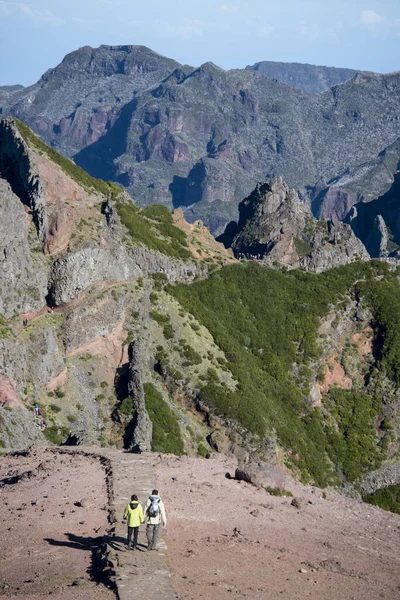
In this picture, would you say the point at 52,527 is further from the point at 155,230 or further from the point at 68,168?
the point at 155,230

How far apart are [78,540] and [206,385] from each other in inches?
1802

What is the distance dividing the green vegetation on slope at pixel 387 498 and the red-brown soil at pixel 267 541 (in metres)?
35.7

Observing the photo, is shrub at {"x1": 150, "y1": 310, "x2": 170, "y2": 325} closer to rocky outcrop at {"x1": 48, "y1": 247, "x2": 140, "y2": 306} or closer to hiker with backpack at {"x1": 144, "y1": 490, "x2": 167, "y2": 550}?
rocky outcrop at {"x1": 48, "y1": 247, "x2": 140, "y2": 306}

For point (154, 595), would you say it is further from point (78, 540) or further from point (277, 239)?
point (277, 239)

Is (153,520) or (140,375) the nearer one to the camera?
(153,520)

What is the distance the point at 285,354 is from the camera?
93250 mm

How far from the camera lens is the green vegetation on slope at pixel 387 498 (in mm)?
80188

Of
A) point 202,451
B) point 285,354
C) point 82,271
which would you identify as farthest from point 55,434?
→ point 285,354

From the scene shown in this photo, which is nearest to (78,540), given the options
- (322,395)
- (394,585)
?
(394,585)

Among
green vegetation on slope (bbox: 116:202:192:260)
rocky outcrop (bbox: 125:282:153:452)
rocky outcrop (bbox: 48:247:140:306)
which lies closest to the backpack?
rocky outcrop (bbox: 125:282:153:452)

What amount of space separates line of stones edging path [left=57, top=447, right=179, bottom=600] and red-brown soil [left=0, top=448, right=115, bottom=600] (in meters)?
0.50

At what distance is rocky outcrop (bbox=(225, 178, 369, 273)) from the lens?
13138 centimetres

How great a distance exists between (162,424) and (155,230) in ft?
108

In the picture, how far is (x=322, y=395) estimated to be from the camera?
91.2 m
